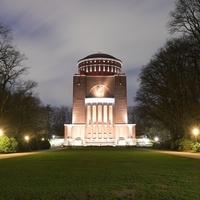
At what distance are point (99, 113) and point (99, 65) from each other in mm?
15493

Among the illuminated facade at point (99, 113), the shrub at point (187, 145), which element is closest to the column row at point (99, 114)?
the illuminated facade at point (99, 113)

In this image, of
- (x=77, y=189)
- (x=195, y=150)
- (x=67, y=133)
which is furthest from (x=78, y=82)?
(x=77, y=189)

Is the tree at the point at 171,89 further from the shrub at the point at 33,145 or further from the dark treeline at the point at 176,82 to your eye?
the shrub at the point at 33,145

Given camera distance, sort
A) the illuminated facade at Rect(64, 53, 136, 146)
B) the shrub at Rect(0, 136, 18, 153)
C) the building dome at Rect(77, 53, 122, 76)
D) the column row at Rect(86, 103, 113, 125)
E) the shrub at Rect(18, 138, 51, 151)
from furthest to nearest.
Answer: the building dome at Rect(77, 53, 122, 76), the column row at Rect(86, 103, 113, 125), the illuminated facade at Rect(64, 53, 136, 146), the shrub at Rect(18, 138, 51, 151), the shrub at Rect(0, 136, 18, 153)

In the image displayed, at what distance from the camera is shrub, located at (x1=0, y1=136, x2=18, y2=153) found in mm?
29016

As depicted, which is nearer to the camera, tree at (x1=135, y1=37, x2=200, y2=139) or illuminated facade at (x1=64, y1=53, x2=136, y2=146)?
tree at (x1=135, y1=37, x2=200, y2=139)

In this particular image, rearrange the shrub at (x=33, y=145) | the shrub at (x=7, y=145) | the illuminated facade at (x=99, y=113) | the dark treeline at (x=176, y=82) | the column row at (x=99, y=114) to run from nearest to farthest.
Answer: the dark treeline at (x=176, y=82) < the shrub at (x=7, y=145) < the shrub at (x=33, y=145) < the illuminated facade at (x=99, y=113) < the column row at (x=99, y=114)

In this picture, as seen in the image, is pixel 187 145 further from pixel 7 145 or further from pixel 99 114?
pixel 99 114

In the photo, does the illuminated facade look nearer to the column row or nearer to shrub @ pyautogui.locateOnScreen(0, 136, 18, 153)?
the column row

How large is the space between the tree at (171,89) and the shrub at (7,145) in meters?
17.5

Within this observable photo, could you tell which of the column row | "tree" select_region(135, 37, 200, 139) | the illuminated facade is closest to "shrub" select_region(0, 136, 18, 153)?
"tree" select_region(135, 37, 200, 139)

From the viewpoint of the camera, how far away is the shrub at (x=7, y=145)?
29.0 metres

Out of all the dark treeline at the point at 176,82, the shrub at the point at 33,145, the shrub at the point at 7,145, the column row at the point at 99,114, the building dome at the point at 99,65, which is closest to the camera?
the dark treeline at the point at 176,82

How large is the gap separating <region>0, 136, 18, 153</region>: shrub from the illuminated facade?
32.3 m
